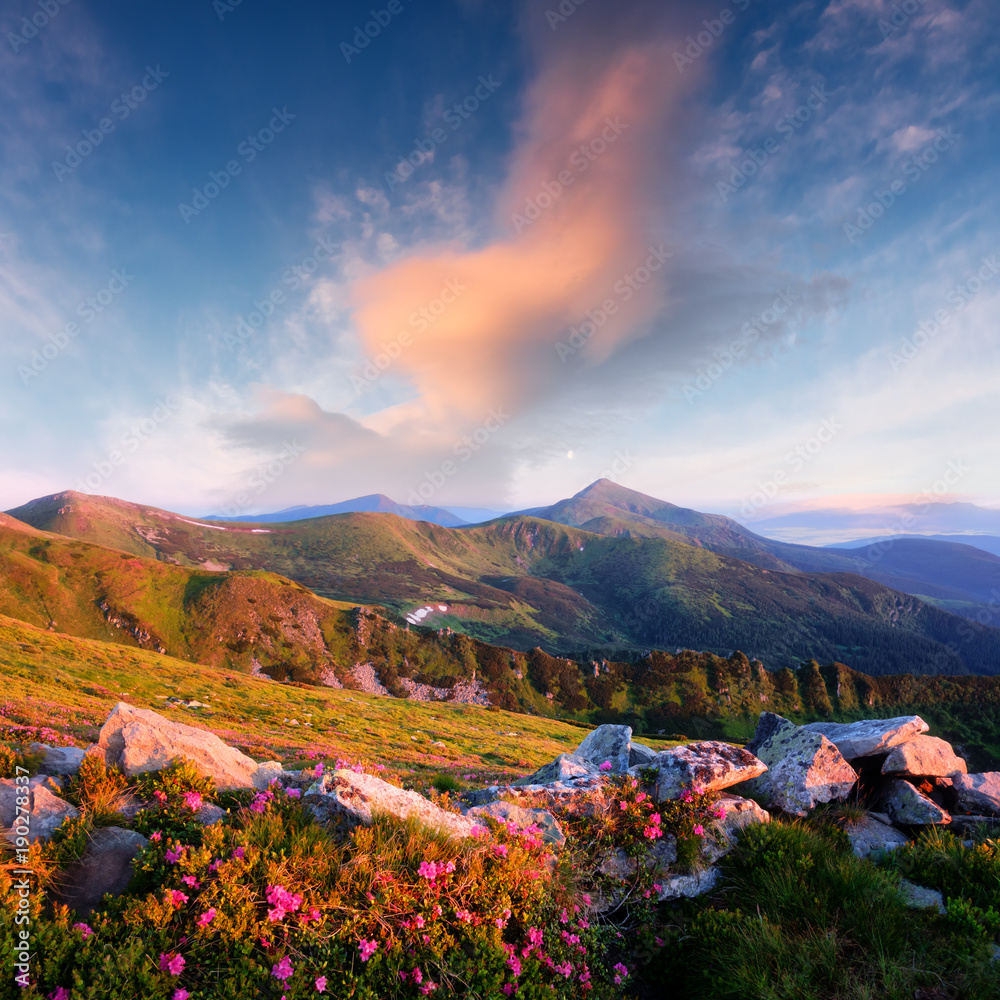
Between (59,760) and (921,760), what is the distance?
1961 centimetres

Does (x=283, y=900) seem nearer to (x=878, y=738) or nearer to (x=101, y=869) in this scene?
(x=101, y=869)

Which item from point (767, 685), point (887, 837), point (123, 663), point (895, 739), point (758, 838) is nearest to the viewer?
point (758, 838)

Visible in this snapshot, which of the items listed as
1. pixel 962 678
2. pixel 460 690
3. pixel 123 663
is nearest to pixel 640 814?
pixel 123 663

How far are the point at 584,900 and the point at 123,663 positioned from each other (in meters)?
63.5

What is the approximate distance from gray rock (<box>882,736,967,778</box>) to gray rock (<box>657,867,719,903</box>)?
732 centimetres

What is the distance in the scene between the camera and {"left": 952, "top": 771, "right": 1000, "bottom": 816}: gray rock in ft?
35.5

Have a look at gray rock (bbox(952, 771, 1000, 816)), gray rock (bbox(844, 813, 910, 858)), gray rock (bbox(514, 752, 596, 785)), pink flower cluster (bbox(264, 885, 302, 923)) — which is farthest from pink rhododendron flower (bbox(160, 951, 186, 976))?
gray rock (bbox(952, 771, 1000, 816))

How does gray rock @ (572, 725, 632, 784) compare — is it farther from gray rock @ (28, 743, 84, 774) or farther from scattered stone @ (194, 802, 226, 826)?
gray rock @ (28, 743, 84, 774)

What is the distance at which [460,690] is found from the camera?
435 ft

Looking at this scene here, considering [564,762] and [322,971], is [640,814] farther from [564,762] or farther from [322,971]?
[322,971]

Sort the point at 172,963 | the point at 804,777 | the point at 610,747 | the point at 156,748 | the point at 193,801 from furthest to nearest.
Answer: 1. the point at 610,747
2. the point at 804,777
3. the point at 156,748
4. the point at 193,801
5. the point at 172,963

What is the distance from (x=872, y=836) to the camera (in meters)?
9.63

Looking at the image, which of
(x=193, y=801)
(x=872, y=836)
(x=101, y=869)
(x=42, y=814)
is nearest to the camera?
(x=101, y=869)

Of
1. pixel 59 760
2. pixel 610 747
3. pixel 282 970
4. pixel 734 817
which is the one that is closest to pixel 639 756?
pixel 610 747
